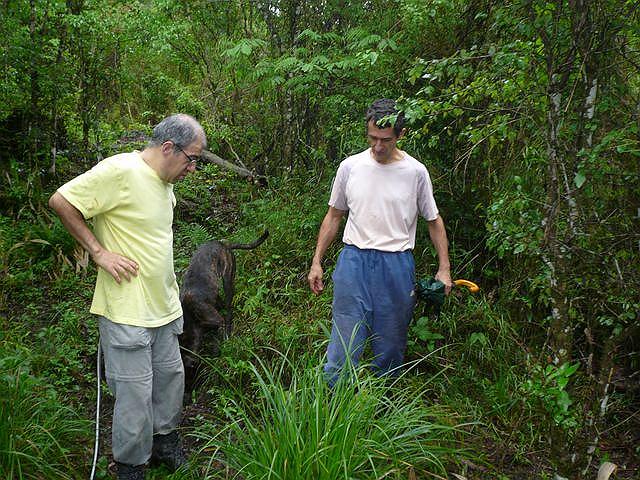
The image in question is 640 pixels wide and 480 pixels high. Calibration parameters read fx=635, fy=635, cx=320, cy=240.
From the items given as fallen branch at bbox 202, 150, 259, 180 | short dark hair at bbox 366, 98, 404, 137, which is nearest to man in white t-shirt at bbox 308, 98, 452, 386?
short dark hair at bbox 366, 98, 404, 137

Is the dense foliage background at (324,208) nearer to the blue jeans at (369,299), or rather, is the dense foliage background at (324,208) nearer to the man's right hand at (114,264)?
the blue jeans at (369,299)

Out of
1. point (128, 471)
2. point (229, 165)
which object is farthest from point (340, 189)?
point (229, 165)

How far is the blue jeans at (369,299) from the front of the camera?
12.4 feet

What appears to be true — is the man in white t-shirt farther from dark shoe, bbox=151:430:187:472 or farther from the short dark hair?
dark shoe, bbox=151:430:187:472

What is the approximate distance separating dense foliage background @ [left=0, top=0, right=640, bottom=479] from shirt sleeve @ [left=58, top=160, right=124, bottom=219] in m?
1.20

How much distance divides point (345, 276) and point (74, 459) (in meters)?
1.92

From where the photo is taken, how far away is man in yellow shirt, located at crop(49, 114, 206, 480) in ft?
10.4

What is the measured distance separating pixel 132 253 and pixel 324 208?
3.66m

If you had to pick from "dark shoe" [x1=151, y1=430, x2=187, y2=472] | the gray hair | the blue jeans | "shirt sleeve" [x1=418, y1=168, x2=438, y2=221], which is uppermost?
the gray hair

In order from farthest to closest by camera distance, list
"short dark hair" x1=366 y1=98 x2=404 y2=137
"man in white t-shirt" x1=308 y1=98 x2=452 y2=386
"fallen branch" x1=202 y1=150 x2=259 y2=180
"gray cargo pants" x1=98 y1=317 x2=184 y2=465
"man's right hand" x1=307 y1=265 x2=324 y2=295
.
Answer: "fallen branch" x1=202 y1=150 x2=259 y2=180 < "man's right hand" x1=307 y1=265 x2=324 y2=295 < "man in white t-shirt" x1=308 y1=98 x2=452 y2=386 < "short dark hair" x1=366 y1=98 x2=404 y2=137 < "gray cargo pants" x1=98 y1=317 x2=184 y2=465

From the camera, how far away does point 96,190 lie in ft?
10.3

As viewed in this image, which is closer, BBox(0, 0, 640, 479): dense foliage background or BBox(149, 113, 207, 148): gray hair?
BBox(0, 0, 640, 479): dense foliage background

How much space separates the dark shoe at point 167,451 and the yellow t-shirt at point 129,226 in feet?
2.68

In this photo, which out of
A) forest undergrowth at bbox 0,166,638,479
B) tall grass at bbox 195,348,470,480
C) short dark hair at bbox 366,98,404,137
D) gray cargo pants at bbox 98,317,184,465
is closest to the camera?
tall grass at bbox 195,348,470,480
